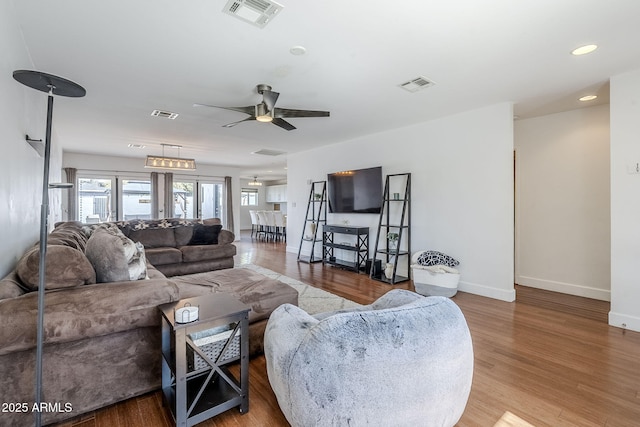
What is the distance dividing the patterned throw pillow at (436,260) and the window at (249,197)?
10.6 meters

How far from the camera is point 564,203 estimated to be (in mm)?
4047

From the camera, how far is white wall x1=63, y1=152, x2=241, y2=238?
724 centimetres

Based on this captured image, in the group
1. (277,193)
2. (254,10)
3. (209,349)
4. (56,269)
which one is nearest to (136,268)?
(56,269)

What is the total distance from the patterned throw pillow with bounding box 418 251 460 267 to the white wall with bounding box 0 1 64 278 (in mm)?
4090

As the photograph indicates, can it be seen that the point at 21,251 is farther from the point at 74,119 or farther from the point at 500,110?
the point at 500,110

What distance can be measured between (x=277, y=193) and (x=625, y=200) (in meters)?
11.5

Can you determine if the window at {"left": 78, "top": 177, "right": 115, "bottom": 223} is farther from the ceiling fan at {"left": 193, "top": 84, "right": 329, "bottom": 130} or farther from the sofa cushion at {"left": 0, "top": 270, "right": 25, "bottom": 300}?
the sofa cushion at {"left": 0, "top": 270, "right": 25, "bottom": 300}

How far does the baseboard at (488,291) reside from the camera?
144 inches

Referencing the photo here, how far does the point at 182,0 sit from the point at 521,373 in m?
3.39

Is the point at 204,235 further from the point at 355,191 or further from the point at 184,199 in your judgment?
the point at 184,199

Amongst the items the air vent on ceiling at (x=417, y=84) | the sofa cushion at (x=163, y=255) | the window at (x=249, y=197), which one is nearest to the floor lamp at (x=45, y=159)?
the air vent on ceiling at (x=417, y=84)

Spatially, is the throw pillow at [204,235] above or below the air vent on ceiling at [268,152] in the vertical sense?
below

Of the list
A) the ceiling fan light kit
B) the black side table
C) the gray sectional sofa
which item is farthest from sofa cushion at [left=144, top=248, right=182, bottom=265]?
the ceiling fan light kit

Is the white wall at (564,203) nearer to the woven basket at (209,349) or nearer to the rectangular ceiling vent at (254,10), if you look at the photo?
the rectangular ceiling vent at (254,10)
